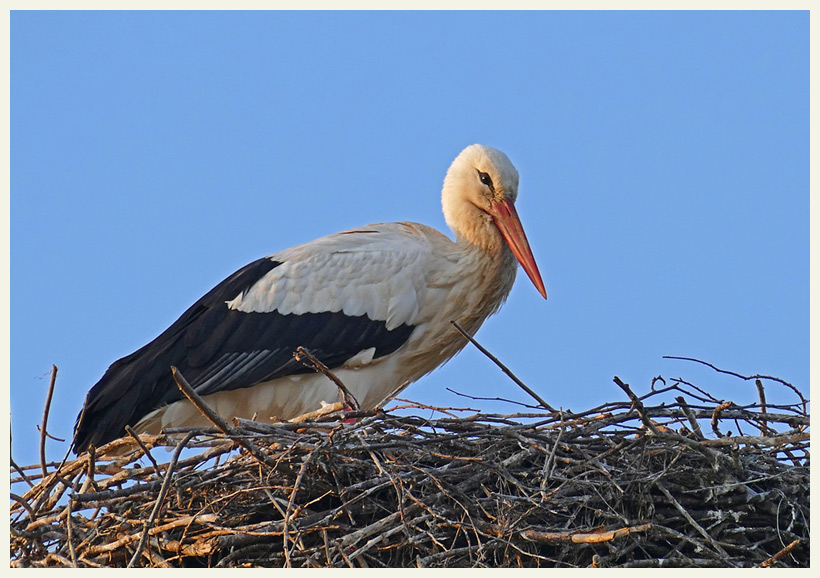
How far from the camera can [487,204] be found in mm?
5527

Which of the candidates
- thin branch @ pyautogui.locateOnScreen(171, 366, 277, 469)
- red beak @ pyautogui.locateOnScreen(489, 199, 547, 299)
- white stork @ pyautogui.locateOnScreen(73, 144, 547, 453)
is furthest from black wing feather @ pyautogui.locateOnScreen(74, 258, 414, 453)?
thin branch @ pyautogui.locateOnScreen(171, 366, 277, 469)

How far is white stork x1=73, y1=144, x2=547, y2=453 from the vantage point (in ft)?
16.1

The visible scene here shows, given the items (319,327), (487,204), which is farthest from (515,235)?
(319,327)

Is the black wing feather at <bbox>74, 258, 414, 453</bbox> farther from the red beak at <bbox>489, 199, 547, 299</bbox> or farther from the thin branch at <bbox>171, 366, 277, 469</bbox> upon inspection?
the thin branch at <bbox>171, 366, 277, 469</bbox>

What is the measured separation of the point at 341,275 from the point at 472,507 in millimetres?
1636

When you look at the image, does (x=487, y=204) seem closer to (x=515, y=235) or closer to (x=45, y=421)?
(x=515, y=235)

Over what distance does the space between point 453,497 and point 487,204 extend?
Answer: 81.6 inches

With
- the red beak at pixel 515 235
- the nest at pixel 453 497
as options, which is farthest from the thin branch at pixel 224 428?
the red beak at pixel 515 235

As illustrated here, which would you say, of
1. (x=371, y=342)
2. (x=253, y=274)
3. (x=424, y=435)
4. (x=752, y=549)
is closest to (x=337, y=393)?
(x=371, y=342)

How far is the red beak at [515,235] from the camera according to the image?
17.4 ft

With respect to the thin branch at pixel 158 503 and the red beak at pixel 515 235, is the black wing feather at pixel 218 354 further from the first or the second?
the thin branch at pixel 158 503

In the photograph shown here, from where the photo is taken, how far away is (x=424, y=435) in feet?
12.7
